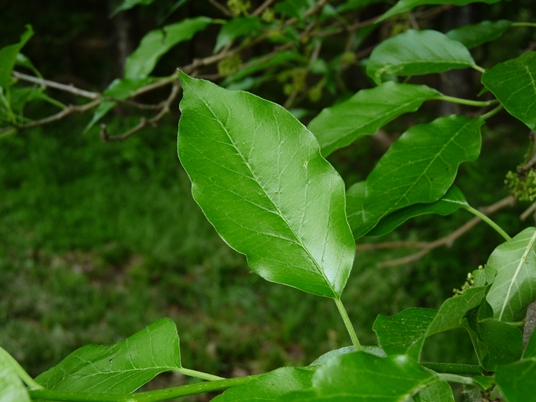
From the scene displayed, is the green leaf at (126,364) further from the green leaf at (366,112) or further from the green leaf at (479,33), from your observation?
the green leaf at (479,33)

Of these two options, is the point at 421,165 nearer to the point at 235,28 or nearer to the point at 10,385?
the point at 10,385

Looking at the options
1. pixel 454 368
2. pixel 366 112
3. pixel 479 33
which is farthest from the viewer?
pixel 479 33

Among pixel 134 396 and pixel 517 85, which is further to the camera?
pixel 517 85

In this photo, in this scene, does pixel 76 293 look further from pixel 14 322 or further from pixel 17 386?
pixel 17 386

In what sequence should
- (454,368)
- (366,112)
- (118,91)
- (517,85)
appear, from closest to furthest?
(454,368) → (517,85) → (366,112) → (118,91)

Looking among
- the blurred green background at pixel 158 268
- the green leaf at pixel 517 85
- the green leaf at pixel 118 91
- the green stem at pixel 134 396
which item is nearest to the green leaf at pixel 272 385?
the green stem at pixel 134 396

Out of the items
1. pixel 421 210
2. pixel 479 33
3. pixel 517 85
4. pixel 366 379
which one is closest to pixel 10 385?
pixel 366 379

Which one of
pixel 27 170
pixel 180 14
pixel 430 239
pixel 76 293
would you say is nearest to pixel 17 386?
pixel 76 293

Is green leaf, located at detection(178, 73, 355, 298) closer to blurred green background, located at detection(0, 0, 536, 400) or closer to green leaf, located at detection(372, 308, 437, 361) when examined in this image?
green leaf, located at detection(372, 308, 437, 361)
